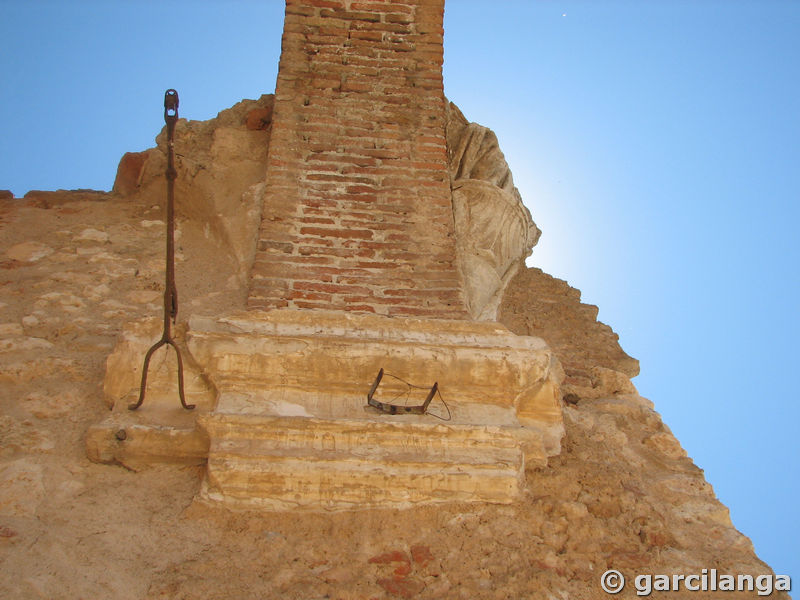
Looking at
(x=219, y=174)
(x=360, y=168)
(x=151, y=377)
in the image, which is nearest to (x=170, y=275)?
(x=151, y=377)

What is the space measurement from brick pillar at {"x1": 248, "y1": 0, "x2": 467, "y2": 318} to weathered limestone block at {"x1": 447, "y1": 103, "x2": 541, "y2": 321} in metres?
0.26

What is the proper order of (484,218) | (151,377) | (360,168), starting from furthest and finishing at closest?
(484,218)
(360,168)
(151,377)

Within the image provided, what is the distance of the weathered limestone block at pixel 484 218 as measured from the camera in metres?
3.55

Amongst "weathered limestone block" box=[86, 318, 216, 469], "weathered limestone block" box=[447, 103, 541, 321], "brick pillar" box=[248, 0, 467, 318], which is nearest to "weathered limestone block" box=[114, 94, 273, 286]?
"brick pillar" box=[248, 0, 467, 318]

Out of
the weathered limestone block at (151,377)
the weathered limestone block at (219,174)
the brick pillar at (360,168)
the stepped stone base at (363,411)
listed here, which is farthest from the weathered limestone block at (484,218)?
the weathered limestone block at (151,377)

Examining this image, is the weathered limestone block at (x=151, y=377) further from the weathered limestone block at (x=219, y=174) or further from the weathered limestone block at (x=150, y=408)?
the weathered limestone block at (x=219, y=174)

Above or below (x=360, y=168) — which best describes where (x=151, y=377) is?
below

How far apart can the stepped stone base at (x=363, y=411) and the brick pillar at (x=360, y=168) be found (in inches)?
13.7

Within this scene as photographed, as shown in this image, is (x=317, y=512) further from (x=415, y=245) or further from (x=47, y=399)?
(x=415, y=245)

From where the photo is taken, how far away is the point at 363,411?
99.4 inches

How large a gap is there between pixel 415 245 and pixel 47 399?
1614mm

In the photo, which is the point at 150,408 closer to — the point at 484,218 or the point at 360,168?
the point at 360,168

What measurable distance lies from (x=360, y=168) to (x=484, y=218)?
70 centimetres

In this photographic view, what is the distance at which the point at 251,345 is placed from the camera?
259cm
